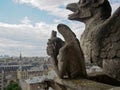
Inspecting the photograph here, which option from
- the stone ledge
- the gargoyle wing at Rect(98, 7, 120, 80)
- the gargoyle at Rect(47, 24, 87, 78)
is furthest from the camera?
the gargoyle at Rect(47, 24, 87, 78)

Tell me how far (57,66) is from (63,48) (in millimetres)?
323

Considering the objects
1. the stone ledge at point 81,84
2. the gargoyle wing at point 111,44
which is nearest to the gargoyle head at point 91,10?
the gargoyle wing at point 111,44

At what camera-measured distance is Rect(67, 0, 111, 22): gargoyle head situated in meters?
4.50

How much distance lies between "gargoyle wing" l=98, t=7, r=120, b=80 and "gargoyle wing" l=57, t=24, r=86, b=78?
0.99ft

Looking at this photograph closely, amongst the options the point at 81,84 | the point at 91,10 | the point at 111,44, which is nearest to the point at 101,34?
the point at 111,44

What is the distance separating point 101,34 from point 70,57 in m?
0.51

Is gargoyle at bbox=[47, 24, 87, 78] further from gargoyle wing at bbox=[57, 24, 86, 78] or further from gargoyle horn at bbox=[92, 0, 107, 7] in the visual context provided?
gargoyle horn at bbox=[92, 0, 107, 7]

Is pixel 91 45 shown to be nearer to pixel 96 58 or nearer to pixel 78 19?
pixel 96 58

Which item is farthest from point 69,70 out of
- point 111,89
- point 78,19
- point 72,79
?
point 111,89

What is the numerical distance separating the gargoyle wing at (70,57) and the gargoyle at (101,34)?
0.13 m

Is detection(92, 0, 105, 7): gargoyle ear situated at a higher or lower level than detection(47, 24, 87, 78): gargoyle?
higher

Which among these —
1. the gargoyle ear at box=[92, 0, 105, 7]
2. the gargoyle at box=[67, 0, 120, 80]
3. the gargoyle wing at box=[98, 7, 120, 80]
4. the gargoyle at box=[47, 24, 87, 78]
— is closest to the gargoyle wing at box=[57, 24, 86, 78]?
the gargoyle at box=[47, 24, 87, 78]

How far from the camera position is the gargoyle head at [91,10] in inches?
177

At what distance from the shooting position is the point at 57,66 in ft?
15.1
